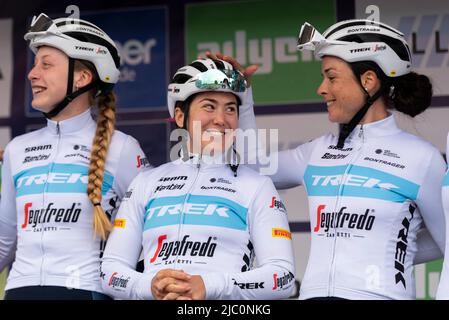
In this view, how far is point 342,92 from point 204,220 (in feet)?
2.44

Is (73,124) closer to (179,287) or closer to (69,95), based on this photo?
(69,95)

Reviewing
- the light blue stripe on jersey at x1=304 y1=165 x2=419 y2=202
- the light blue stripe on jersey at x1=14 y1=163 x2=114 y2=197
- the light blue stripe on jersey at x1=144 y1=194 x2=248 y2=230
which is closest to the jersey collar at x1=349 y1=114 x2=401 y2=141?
the light blue stripe on jersey at x1=304 y1=165 x2=419 y2=202

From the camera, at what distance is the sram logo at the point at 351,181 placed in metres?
4.11

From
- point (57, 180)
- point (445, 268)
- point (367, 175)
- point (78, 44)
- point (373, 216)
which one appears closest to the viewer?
point (445, 268)

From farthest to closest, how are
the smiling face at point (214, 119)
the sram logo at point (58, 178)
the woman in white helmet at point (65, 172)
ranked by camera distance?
the sram logo at point (58, 178) → the woman in white helmet at point (65, 172) → the smiling face at point (214, 119)

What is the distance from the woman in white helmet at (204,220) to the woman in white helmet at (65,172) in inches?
8.0

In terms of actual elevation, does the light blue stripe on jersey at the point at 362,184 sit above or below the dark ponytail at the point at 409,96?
below

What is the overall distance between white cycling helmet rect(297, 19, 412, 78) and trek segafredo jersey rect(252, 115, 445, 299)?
0.29 meters

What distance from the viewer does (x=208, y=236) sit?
4.08 metres

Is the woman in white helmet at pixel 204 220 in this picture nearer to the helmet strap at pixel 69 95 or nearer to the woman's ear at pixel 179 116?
the woman's ear at pixel 179 116

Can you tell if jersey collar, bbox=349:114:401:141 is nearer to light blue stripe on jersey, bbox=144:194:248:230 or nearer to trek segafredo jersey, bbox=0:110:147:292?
light blue stripe on jersey, bbox=144:194:248:230

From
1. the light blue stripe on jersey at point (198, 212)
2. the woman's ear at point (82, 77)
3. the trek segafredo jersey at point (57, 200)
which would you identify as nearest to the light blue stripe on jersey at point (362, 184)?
the light blue stripe on jersey at point (198, 212)

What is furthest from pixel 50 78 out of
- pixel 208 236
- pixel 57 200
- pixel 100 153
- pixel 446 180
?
pixel 446 180
